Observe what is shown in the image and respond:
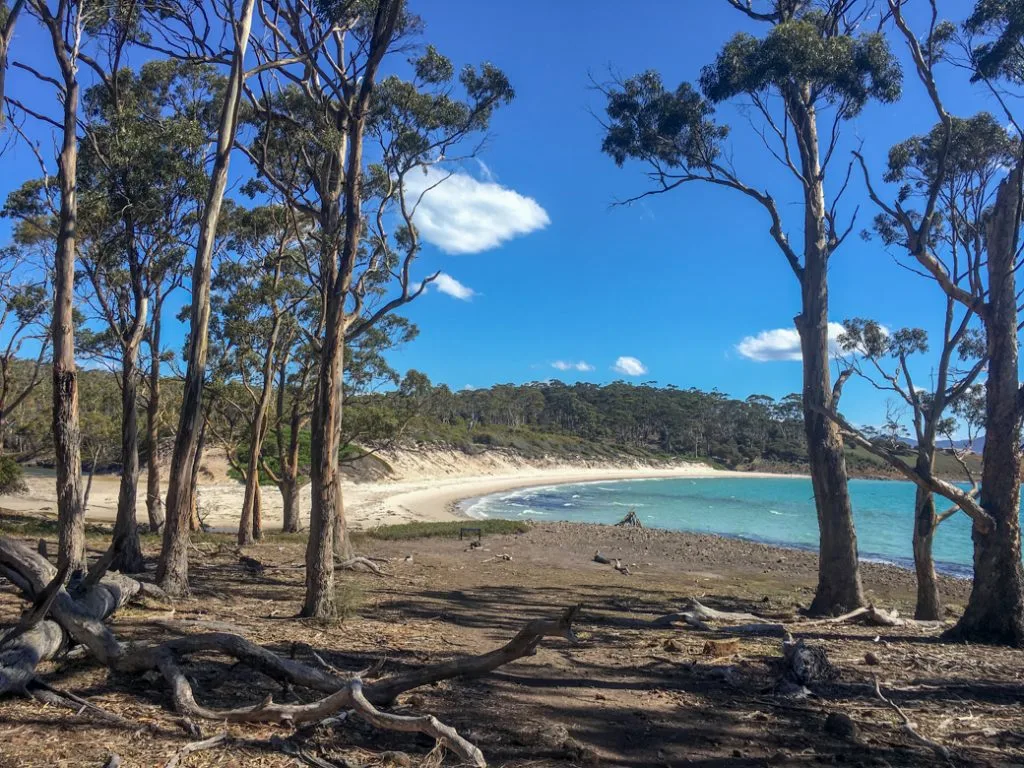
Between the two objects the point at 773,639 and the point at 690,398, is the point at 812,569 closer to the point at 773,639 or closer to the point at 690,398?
the point at 773,639

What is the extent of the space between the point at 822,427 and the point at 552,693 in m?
6.73

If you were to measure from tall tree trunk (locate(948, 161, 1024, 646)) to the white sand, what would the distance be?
22229 mm

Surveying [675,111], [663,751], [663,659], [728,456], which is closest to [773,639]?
[663,659]

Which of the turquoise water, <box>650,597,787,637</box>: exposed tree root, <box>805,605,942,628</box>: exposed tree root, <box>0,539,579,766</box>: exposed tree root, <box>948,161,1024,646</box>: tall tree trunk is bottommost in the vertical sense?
the turquoise water

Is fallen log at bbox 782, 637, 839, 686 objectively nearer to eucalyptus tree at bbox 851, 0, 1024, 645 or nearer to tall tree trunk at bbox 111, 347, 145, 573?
eucalyptus tree at bbox 851, 0, 1024, 645

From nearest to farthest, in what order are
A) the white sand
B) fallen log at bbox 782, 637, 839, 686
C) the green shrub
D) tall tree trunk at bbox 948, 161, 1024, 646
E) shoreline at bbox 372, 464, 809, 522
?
fallen log at bbox 782, 637, 839, 686 → tall tree trunk at bbox 948, 161, 1024, 646 → the green shrub → the white sand → shoreline at bbox 372, 464, 809, 522

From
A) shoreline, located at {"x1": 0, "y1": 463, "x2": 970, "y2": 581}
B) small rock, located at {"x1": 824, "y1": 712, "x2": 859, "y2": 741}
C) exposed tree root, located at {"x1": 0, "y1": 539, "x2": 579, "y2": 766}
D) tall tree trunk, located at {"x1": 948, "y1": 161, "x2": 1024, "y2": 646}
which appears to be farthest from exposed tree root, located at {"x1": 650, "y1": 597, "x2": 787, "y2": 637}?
shoreline, located at {"x1": 0, "y1": 463, "x2": 970, "y2": 581}

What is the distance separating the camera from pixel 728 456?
10431 centimetres

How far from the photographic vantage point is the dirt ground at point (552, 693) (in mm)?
3908

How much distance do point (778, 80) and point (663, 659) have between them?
8434mm

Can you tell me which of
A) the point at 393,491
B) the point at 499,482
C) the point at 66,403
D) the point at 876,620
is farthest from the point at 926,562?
the point at 499,482

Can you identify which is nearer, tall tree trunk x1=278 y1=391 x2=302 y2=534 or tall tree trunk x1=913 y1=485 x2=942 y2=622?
tall tree trunk x1=913 y1=485 x2=942 y2=622

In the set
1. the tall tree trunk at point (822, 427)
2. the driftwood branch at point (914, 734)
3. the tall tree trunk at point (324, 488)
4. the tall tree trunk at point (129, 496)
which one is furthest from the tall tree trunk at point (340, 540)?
the driftwood branch at point (914, 734)

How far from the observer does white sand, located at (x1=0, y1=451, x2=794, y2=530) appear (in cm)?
2839
